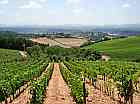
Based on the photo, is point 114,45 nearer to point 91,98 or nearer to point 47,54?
point 47,54

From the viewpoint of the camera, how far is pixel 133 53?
10812cm

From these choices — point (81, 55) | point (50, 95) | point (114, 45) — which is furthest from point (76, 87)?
point (114, 45)

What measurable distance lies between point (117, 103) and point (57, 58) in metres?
99.5

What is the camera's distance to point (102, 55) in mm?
116625

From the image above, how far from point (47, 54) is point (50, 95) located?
106082 millimetres

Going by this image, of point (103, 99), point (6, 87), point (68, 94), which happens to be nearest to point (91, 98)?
point (103, 99)

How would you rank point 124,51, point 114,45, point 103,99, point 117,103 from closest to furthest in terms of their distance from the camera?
point 117,103, point 103,99, point 124,51, point 114,45

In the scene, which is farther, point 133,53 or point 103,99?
point 133,53

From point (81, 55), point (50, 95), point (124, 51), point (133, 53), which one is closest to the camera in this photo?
point (50, 95)

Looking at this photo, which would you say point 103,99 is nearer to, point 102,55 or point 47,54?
point 102,55

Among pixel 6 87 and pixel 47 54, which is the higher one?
pixel 6 87

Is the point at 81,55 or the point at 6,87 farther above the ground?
the point at 6,87

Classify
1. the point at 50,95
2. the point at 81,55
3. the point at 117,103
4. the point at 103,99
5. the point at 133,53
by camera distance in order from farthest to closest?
the point at 81,55
the point at 133,53
the point at 50,95
the point at 103,99
the point at 117,103

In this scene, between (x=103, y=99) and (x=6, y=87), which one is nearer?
(x=6, y=87)
